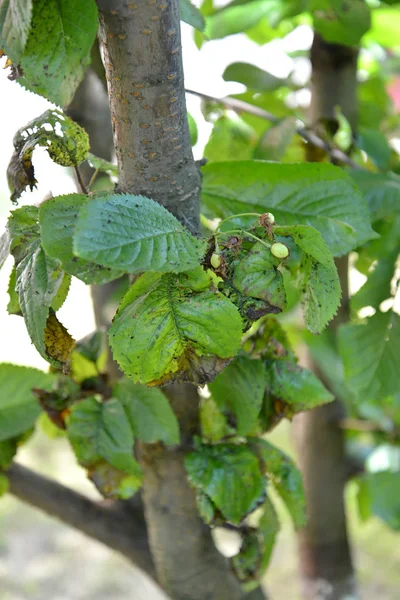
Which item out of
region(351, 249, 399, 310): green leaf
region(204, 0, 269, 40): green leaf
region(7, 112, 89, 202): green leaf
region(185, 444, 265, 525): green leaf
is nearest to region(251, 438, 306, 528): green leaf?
region(185, 444, 265, 525): green leaf

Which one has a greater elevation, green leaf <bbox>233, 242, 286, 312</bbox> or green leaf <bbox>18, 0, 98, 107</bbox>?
green leaf <bbox>18, 0, 98, 107</bbox>

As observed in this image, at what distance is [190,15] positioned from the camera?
1.27ft

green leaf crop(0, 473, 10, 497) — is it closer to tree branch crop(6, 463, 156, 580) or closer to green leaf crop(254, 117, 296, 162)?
tree branch crop(6, 463, 156, 580)

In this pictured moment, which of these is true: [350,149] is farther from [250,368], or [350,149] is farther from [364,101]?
[250,368]

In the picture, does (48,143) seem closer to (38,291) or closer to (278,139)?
(38,291)

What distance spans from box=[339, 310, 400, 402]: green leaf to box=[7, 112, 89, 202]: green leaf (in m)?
0.27

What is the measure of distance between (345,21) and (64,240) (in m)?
0.36

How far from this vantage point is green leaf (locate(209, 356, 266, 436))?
416 mm

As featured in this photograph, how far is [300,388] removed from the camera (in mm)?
427

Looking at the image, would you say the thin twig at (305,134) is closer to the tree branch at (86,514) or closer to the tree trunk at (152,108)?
the tree trunk at (152,108)

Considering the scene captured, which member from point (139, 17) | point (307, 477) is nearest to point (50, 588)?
point (307, 477)

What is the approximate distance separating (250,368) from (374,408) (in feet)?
1.48

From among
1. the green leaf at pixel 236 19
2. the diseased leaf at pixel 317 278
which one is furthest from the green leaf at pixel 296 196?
the green leaf at pixel 236 19

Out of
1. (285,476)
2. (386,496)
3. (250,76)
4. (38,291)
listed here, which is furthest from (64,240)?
(386,496)
